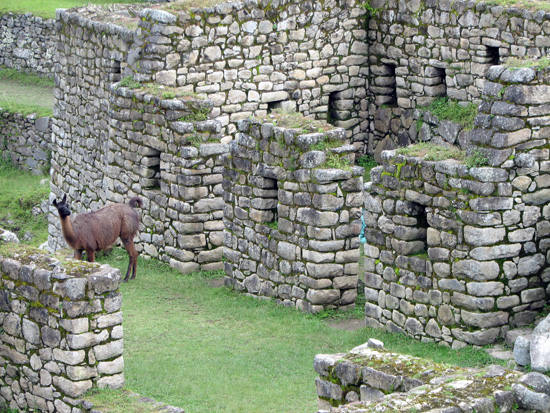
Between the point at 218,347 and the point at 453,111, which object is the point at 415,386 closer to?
the point at 218,347

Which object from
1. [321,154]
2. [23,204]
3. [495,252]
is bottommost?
[23,204]

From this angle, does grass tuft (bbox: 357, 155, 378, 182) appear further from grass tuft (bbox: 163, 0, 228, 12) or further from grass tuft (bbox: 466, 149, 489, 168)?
grass tuft (bbox: 466, 149, 489, 168)

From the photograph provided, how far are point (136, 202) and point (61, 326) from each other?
6266mm

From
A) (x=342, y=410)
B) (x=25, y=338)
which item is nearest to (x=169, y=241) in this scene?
(x=25, y=338)

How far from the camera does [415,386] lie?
8.90m

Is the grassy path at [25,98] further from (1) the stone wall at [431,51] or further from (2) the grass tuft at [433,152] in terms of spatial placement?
(2) the grass tuft at [433,152]

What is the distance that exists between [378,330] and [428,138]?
6535 millimetres

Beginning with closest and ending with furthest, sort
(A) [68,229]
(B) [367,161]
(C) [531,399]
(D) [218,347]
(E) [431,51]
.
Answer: (C) [531,399], (D) [218,347], (A) [68,229], (E) [431,51], (B) [367,161]

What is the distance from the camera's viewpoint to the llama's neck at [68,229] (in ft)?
50.4

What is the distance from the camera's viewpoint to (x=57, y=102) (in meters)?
23.1

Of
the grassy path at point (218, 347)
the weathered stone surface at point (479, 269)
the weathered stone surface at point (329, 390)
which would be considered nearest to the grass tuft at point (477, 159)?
the weathered stone surface at point (479, 269)

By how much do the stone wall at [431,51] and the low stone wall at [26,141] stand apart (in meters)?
11.5

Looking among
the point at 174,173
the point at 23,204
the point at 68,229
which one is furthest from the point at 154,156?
the point at 23,204

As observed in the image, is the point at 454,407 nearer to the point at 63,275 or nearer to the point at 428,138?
the point at 63,275
